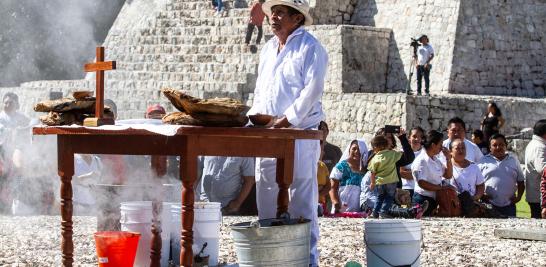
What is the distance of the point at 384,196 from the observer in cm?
1272

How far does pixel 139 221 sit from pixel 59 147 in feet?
2.60

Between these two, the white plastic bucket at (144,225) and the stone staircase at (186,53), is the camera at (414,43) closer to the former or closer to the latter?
the stone staircase at (186,53)

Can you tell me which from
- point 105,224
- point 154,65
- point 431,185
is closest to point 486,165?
point 431,185

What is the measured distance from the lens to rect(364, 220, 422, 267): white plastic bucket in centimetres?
755

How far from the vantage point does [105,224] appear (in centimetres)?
804

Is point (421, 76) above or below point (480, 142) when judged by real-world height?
above

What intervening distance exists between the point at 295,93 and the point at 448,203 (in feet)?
19.4

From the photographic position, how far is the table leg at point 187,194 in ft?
21.7

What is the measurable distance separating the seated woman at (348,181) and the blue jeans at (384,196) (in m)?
0.57

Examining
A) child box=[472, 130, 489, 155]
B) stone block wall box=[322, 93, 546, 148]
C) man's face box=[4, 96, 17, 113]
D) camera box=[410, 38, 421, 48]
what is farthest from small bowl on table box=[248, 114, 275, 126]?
camera box=[410, 38, 421, 48]

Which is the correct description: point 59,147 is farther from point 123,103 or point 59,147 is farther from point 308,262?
point 123,103

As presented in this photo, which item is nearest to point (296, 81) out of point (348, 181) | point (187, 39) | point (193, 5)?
point (348, 181)

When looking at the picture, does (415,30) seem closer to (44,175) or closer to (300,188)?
(44,175)

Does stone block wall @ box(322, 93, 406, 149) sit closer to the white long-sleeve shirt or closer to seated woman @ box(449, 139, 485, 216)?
seated woman @ box(449, 139, 485, 216)
